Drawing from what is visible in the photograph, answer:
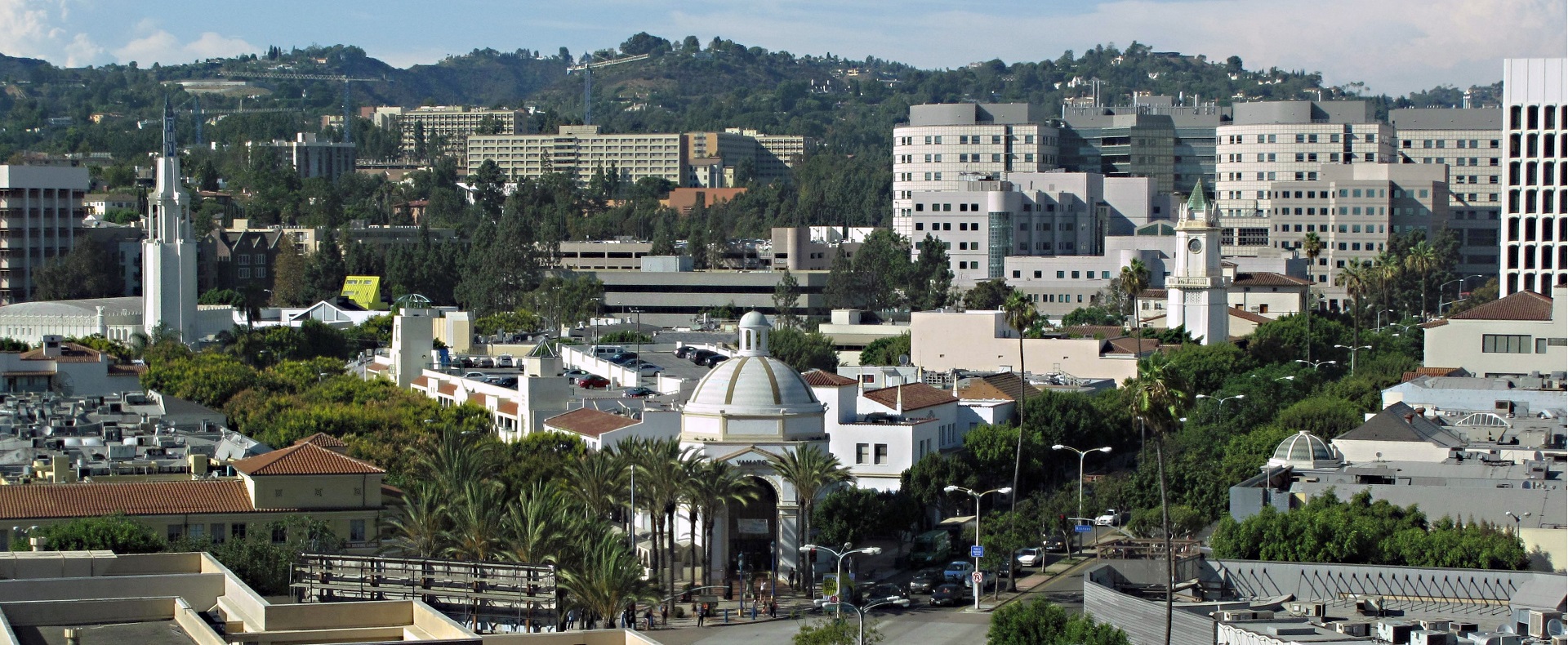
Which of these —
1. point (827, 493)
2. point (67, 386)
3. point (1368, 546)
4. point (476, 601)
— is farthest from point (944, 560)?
point (67, 386)

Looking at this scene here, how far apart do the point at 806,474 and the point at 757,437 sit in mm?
4004

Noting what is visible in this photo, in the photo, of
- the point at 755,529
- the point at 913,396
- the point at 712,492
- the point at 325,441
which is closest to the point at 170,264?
the point at 913,396

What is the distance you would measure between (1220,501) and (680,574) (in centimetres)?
1940

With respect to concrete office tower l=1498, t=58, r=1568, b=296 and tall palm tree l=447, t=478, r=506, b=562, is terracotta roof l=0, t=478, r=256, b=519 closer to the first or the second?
tall palm tree l=447, t=478, r=506, b=562

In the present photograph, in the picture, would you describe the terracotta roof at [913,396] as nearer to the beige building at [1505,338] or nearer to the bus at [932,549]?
the bus at [932,549]

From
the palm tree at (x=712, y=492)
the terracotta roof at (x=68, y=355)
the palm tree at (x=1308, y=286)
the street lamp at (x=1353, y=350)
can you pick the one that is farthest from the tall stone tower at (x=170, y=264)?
the palm tree at (x=712, y=492)

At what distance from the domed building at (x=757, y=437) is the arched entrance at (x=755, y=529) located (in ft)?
0.09

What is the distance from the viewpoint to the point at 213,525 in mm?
69375

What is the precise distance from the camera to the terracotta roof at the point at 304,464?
70.9m

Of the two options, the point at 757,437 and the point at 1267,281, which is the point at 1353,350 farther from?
the point at 757,437

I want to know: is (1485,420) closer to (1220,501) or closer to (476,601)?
(1220,501)

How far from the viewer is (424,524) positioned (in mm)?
66938

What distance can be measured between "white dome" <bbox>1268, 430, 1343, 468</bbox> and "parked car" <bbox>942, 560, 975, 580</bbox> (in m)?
10.4

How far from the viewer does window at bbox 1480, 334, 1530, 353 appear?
109062 millimetres
